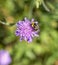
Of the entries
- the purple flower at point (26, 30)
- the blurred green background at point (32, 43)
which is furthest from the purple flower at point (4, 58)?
the purple flower at point (26, 30)

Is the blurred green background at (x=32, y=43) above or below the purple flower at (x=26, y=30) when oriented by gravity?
above

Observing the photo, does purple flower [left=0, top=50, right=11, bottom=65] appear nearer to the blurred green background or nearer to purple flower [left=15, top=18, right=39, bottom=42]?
the blurred green background

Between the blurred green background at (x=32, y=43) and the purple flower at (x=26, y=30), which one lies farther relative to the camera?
the blurred green background at (x=32, y=43)

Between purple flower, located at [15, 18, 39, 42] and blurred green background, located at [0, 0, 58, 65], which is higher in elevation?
blurred green background, located at [0, 0, 58, 65]

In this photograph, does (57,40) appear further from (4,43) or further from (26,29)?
(26,29)

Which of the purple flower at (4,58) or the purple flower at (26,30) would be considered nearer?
the purple flower at (26,30)

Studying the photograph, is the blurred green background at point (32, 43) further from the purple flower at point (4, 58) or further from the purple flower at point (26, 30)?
the purple flower at point (26, 30)

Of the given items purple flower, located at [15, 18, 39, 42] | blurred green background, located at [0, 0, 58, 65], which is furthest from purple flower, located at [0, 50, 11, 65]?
purple flower, located at [15, 18, 39, 42]

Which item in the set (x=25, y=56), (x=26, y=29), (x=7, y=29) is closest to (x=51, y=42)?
(x=25, y=56)
